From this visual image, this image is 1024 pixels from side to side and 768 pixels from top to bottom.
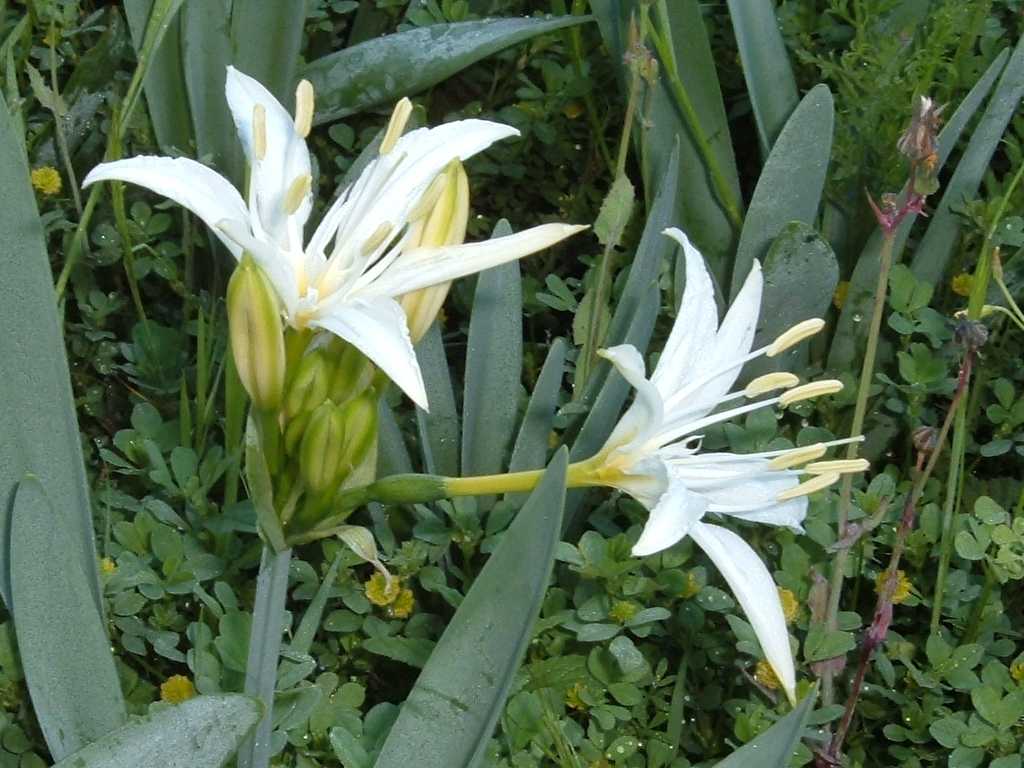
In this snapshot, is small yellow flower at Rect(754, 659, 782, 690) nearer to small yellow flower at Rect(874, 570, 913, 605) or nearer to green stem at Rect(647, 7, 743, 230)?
small yellow flower at Rect(874, 570, 913, 605)

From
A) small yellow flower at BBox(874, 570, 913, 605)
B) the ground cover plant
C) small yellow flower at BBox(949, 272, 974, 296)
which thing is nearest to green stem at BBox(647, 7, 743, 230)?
the ground cover plant

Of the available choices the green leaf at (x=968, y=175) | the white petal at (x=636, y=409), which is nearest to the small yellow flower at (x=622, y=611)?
the white petal at (x=636, y=409)

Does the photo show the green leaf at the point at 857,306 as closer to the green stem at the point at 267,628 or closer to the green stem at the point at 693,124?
the green stem at the point at 693,124

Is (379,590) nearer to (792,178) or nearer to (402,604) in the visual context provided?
(402,604)

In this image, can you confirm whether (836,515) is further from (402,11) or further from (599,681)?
(402,11)

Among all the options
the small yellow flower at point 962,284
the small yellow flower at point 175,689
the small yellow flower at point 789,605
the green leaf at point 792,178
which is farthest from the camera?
the small yellow flower at point 962,284

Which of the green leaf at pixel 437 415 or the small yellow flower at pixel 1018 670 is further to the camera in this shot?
the green leaf at pixel 437 415

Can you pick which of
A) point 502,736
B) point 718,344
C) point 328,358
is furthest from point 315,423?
point 502,736
